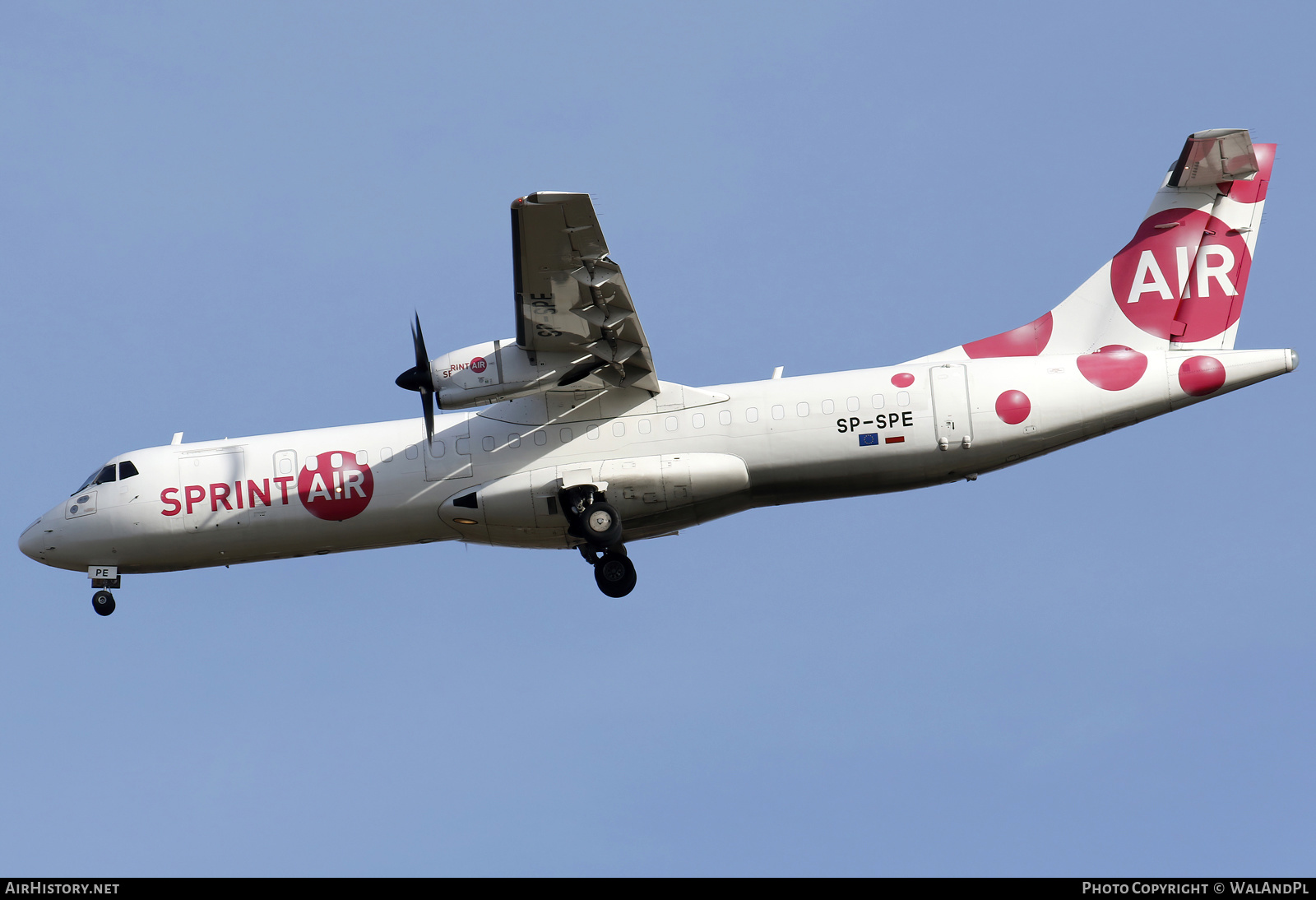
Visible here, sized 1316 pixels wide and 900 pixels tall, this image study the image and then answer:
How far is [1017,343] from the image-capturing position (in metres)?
24.8

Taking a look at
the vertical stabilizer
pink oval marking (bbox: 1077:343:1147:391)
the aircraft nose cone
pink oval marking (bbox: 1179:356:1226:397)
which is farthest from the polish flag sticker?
pink oval marking (bbox: 1179:356:1226:397)

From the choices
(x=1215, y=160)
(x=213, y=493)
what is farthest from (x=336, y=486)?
(x=1215, y=160)

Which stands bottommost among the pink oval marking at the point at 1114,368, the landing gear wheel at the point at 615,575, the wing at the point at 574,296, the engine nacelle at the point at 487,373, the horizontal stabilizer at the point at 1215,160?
the landing gear wheel at the point at 615,575

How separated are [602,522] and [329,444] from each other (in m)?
5.17

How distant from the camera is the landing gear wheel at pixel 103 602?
25938mm

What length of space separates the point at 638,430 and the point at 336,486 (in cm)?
528

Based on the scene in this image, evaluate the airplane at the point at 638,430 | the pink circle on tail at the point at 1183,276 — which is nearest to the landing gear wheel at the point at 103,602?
the airplane at the point at 638,430

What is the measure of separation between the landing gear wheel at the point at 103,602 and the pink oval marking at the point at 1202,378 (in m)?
18.9

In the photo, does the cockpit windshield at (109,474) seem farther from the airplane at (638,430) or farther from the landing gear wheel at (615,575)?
the landing gear wheel at (615,575)
